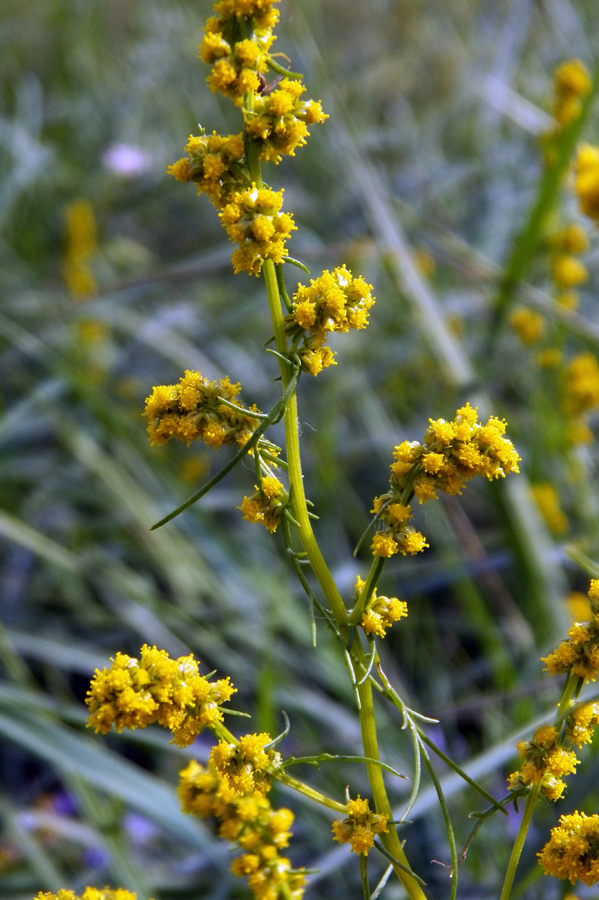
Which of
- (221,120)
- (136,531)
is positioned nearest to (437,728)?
(136,531)

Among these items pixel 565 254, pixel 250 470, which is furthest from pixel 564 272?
pixel 250 470

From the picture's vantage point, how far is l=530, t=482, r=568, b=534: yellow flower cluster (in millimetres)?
2598

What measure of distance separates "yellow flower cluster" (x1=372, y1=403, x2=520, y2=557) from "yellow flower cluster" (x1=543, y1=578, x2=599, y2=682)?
175 millimetres

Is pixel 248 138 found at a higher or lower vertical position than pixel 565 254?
lower

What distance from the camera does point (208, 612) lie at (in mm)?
2291

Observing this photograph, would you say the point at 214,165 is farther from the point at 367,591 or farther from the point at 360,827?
the point at 360,827

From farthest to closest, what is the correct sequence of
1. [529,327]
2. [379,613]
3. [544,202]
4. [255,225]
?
[529,327] → [544,202] → [379,613] → [255,225]

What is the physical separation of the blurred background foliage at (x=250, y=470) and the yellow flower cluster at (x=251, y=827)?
0.58 meters

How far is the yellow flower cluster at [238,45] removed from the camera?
2.45 ft

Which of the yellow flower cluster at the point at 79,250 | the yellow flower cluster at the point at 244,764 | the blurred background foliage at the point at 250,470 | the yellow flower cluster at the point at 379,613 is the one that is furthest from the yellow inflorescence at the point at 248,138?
the yellow flower cluster at the point at 79,250

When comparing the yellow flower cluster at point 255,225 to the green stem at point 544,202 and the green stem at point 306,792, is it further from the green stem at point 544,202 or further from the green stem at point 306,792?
the green stem at point 544,202

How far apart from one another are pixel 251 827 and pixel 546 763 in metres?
0.31

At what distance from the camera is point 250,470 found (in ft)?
3.04

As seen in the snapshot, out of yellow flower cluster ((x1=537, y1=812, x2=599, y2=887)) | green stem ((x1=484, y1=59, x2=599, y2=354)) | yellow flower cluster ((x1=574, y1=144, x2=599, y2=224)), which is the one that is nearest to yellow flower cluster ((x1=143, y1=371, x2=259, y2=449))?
yellow flower cluster ((x1=537, y1=812, x2=599, y2=887))
